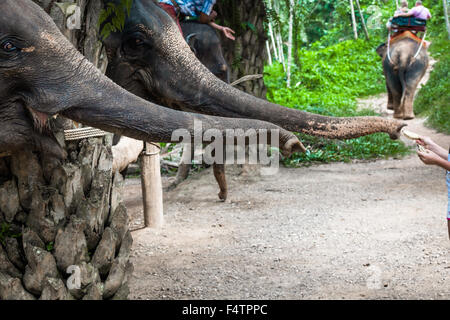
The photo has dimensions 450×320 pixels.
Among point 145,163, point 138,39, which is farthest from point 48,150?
point 145,163

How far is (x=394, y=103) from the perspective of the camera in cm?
973

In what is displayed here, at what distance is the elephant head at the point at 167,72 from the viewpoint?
3.62 meters

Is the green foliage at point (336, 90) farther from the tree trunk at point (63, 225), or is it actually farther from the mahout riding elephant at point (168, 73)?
the tree trunk at point (63, 225)

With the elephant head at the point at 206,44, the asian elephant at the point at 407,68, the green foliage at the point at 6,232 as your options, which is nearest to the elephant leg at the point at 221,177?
the elephant head at the point at 206,44

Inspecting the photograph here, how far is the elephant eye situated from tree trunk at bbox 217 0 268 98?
5271 mm

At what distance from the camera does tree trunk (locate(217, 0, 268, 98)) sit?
26.1 ft

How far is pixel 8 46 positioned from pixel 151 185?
339 centimetres

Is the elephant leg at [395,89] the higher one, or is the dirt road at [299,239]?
the elephant leg at [395,89]

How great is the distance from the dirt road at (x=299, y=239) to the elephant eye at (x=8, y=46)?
7.02 ft

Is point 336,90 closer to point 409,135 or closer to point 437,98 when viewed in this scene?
point 437,98

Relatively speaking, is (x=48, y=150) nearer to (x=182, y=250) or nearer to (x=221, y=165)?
(x=182, y=250)

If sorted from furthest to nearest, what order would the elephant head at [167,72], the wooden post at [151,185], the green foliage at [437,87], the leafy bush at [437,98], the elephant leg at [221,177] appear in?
the green foliage at [437,87] < the leafy bush at [437,98] < the elephant leg at [221,177] < the wooden post at [151,185] < the elephant head at [167,72]

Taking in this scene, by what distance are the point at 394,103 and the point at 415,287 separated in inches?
244

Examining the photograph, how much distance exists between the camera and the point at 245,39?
8.49 meters
